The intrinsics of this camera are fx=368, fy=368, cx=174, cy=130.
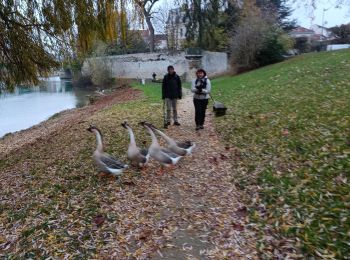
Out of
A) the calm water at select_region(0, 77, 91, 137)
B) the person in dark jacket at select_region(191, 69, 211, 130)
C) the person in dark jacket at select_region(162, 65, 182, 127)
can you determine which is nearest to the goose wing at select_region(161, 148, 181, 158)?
the person in dark jacket at select_region(191, 69, 211, 130)

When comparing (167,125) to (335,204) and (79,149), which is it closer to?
(79,149)

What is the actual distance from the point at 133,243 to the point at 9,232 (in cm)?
185

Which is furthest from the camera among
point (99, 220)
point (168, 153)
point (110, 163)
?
point (168, 153)

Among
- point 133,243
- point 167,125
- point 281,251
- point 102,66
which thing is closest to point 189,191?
point 133,243

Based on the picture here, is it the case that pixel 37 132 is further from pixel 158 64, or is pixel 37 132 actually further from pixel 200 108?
pixel 158 64

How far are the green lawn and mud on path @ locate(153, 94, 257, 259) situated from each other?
228mm

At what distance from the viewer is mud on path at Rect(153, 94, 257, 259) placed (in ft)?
14.4

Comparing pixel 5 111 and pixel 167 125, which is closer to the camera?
pixel 167 125

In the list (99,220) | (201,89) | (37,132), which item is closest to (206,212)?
(99,220)

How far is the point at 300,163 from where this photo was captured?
20.9ft

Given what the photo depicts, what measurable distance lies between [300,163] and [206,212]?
2106 mm

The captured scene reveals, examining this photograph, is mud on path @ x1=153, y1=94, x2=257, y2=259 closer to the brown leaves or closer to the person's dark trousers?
the brown leaves

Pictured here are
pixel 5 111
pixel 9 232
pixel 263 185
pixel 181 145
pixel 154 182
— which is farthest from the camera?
pixel 5 111

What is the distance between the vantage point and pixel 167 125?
11.0 m
